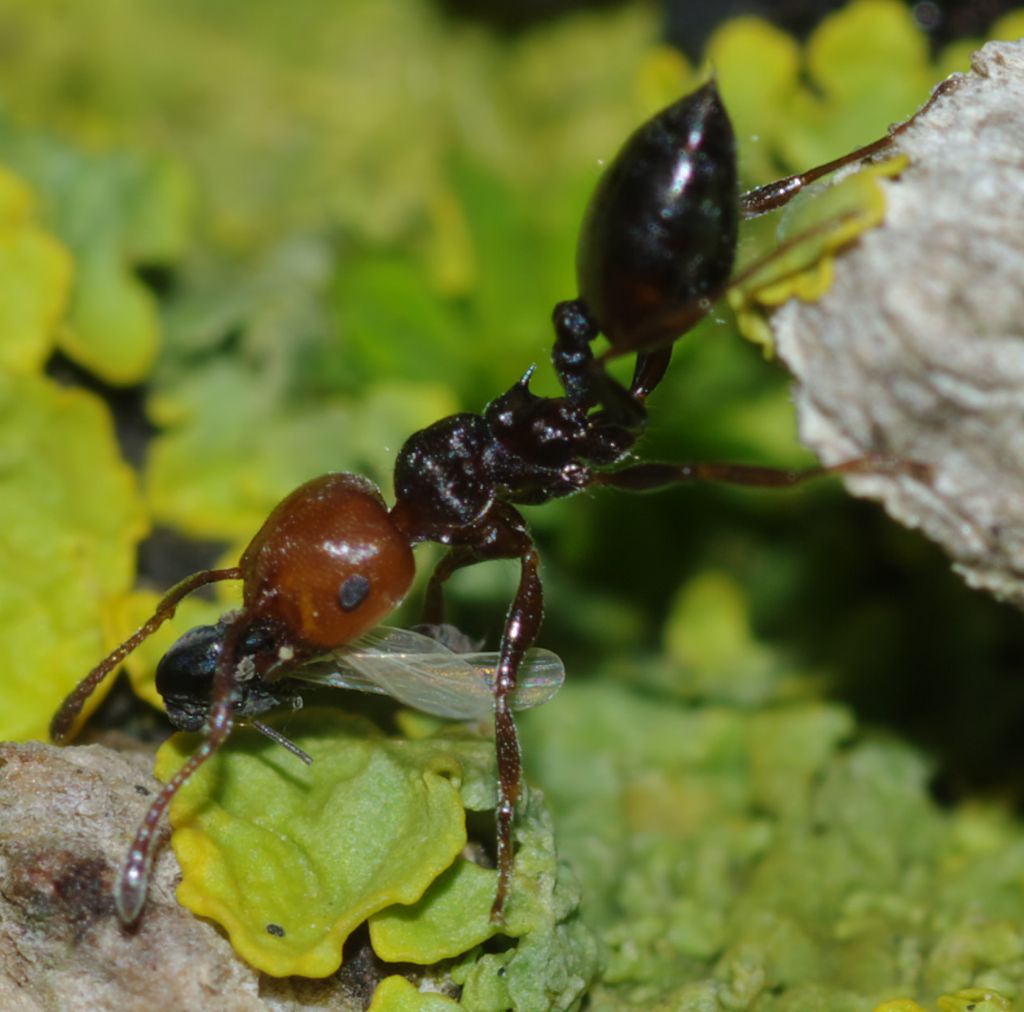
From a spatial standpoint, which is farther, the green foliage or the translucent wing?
the translucent wing

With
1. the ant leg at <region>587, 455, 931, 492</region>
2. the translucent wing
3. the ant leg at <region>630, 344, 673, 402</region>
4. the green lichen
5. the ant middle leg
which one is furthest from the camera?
the ant leg at <region>630, 344, 673, 402</region>

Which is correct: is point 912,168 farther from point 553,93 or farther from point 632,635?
point 553,93

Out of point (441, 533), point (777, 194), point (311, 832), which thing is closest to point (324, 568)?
point (441, 533)

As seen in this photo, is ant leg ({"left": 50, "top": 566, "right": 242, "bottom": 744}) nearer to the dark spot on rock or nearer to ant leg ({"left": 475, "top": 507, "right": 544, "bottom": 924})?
the dark spot on rock

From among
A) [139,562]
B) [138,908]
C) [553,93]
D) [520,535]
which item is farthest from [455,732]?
[553,93]

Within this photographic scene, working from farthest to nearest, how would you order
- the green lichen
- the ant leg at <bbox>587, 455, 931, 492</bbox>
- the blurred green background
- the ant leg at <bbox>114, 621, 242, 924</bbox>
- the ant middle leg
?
the blurred green background
the green lichen
the ant middle leg
the ant leg at <bbox>587, 455, 931, 492</bbox>
the ant leg at <bbox>114, 621, 242, 924</bbox>

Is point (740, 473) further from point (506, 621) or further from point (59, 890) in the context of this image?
point (59, 890)

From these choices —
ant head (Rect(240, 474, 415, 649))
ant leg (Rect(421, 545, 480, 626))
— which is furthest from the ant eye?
ant leg (Rect(421, 545, 480, 626))
